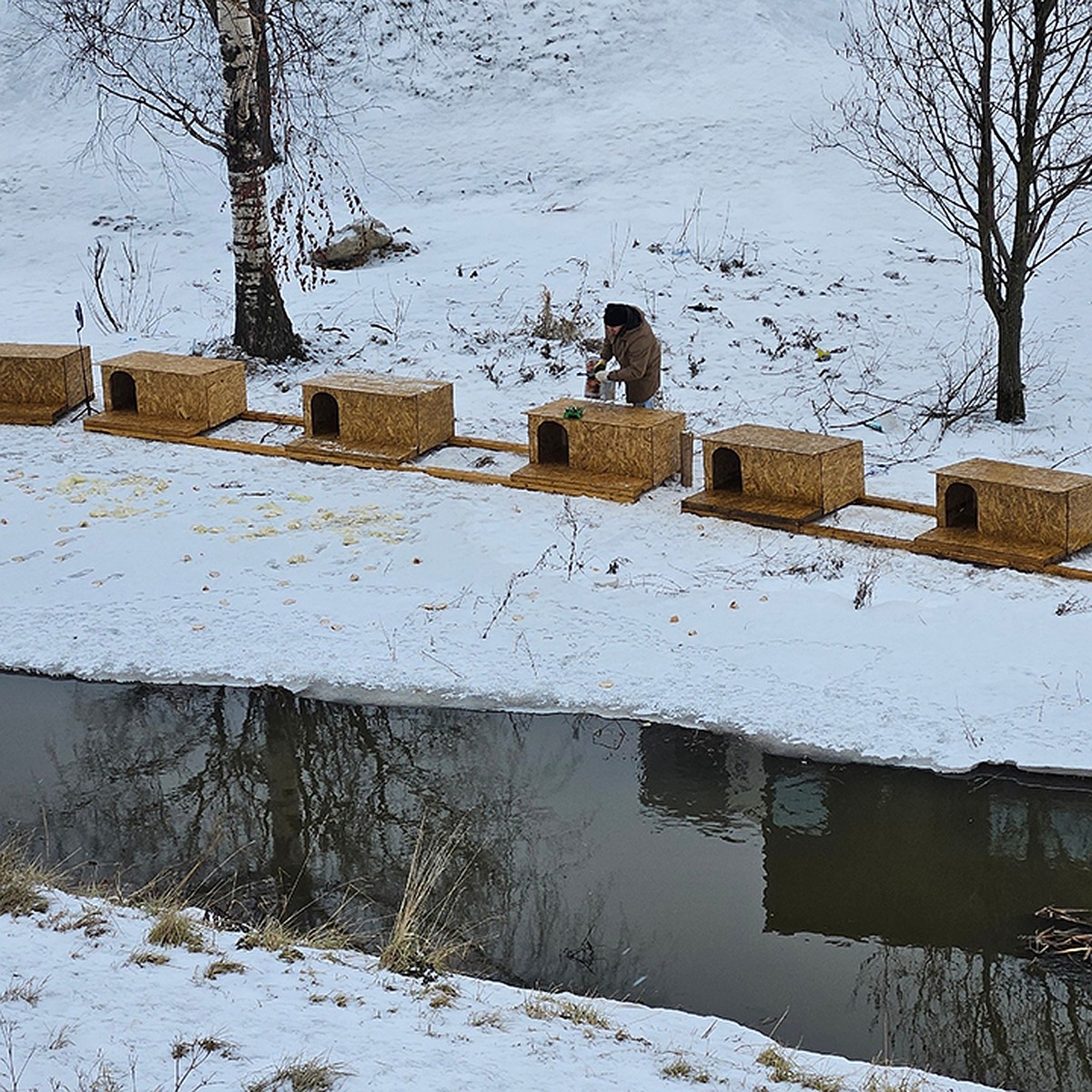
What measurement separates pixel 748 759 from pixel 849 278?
10347 mm

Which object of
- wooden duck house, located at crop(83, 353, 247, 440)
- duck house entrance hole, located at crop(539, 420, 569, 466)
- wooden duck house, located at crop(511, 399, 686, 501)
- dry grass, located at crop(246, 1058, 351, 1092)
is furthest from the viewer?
wooden duck house, located at crop(83, 353, 247, 440)

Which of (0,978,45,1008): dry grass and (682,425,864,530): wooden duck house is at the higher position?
(682,425,864,530): wooden duck house

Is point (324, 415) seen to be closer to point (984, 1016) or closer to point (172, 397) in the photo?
point (172, 397)

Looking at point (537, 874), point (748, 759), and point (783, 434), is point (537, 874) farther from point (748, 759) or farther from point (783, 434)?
point (783, 434)

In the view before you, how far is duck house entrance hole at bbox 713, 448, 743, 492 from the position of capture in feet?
36.2

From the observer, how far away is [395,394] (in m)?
12.0

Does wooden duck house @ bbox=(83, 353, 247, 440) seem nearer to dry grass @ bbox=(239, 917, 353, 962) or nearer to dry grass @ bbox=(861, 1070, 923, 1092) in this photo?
dry grass @ bbox=(239, 917, 353, 962)

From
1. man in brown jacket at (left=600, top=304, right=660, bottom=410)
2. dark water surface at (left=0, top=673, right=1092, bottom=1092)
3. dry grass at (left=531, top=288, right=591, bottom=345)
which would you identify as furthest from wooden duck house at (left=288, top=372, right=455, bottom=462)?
dark water surface at (left=0, top=673, right=1092, bottom=1092)

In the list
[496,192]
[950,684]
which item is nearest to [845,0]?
[496,192]

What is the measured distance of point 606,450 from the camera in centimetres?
1137

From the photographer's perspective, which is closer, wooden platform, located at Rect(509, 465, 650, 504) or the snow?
the snow

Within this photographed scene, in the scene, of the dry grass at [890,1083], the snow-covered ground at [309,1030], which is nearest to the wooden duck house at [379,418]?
the snow-covered ground at [309,1030]

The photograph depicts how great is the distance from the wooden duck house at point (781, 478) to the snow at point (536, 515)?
216mm

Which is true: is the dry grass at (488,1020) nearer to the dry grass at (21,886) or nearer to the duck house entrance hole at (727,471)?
the dry grass at (21,886)
